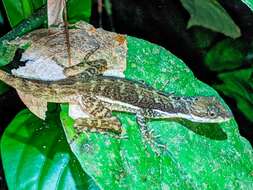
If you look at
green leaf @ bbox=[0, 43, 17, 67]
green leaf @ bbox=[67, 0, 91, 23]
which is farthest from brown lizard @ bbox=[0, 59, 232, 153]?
green leaf @ bbox=[67, 0, 91, 23]

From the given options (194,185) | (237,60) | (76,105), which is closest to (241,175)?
(194,185)

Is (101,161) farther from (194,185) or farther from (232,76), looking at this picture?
(232,76)

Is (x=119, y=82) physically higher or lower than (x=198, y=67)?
higher

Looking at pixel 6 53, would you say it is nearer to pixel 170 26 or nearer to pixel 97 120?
pixel 97 120

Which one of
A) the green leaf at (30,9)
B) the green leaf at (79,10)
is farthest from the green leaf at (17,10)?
the green leaf at (79,10)

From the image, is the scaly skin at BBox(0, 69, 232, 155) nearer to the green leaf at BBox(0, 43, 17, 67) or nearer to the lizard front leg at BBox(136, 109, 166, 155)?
the lizard front leg at BBox(136, 109, 166, 155)

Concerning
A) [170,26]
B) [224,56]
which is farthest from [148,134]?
[170,26]
